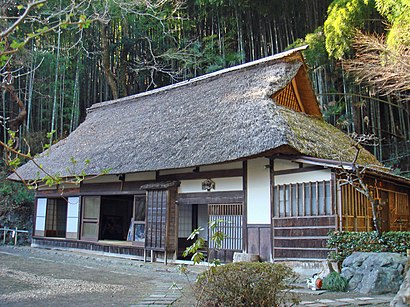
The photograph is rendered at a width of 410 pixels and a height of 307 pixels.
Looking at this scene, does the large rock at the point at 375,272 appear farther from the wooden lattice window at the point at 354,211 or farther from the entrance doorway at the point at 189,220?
the entrance doorway at the point at 189,220

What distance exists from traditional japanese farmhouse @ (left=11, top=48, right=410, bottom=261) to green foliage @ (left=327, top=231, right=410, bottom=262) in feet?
1.07

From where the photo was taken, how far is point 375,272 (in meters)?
6.17

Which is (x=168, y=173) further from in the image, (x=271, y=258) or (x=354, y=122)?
(x=354, y=122)

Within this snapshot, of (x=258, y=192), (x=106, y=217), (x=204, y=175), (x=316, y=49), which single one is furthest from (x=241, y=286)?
(x=106, y=217)

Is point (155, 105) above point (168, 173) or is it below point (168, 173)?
above

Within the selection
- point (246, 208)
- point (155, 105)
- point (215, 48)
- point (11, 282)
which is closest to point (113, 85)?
point (215, 48)

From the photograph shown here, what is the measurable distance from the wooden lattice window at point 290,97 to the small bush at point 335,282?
4.69 m

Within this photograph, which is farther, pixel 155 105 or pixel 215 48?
pixel 215 48

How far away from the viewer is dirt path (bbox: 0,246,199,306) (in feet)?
18.4

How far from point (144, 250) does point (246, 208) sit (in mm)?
3184

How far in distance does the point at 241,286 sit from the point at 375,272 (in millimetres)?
3425

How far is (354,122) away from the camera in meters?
14.6

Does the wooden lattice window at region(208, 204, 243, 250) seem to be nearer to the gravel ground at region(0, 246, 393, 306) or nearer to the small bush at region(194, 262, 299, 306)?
the gravel ground at region(0, 246, 393, 306)

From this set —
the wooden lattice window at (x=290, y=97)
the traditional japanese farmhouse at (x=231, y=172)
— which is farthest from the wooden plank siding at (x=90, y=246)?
the wooden lattice window at (x=290, y=97)
